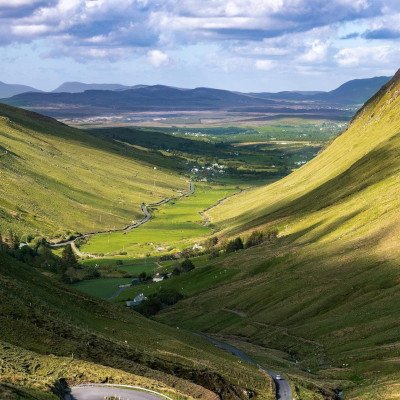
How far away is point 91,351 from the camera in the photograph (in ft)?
264

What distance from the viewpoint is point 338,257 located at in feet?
520

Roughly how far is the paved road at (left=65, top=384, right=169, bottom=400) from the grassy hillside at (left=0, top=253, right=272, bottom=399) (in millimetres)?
1324

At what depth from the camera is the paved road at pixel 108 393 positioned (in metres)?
65.9

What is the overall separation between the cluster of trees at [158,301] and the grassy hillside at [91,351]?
51.3 meters

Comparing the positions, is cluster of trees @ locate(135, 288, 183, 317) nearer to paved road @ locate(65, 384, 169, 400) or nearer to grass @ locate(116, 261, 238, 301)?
grass @ locate(116, 261, 238, 301)

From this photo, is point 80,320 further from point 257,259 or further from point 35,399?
point 257,259

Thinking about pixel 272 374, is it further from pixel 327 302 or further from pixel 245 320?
pixel 245 320

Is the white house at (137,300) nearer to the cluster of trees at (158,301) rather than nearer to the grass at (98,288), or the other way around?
the cluster of trees at (158,301)

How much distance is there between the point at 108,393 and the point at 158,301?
107 m

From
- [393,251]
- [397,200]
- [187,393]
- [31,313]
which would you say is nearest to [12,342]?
[31,313]

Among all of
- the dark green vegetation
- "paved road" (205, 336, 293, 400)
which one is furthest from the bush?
"paved road" (205, 336, 293, 400)

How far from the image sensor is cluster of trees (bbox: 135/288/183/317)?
555 feet

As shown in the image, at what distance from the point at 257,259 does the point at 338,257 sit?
33668 millimetres

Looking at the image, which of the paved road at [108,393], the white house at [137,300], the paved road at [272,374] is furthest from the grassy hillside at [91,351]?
the white house at [137,300]
